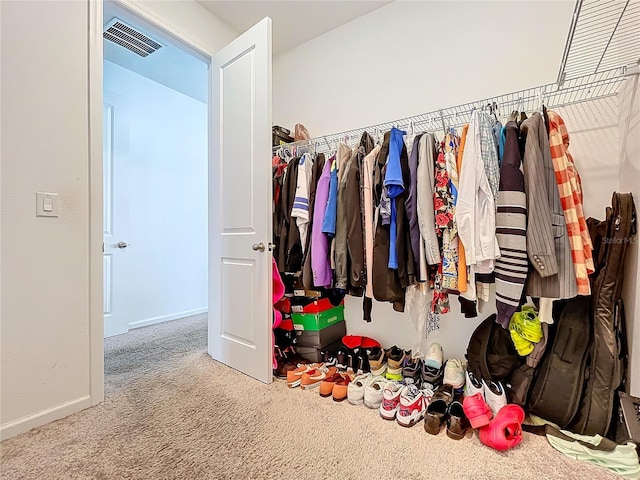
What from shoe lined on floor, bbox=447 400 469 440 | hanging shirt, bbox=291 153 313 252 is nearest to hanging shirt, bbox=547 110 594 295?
shoe lined on floor, bbox=447 400 469 440

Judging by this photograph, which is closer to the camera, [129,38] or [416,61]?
[416,61]

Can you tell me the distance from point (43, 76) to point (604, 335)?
2.81 metres

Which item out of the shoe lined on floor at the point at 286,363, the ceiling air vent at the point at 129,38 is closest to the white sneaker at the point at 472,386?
the shoe lined on floor at the point at 286,363

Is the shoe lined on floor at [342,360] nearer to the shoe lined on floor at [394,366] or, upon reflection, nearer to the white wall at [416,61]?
the shoe lined on floor at [394,366]

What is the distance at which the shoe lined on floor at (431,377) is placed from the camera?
1710mm

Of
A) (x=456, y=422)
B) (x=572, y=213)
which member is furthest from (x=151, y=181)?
(x=572, y=213)

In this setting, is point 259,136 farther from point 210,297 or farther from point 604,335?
point 604,335

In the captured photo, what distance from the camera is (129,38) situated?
8.37 feet

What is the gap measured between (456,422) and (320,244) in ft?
3.61

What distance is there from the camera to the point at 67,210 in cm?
153

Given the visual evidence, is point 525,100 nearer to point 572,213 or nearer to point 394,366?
point 572,213

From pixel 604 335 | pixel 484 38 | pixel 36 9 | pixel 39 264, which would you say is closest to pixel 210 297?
pixel 39 264

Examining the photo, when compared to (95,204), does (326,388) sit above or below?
below

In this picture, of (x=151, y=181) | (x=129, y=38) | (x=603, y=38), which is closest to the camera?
(x=603, y=38)
